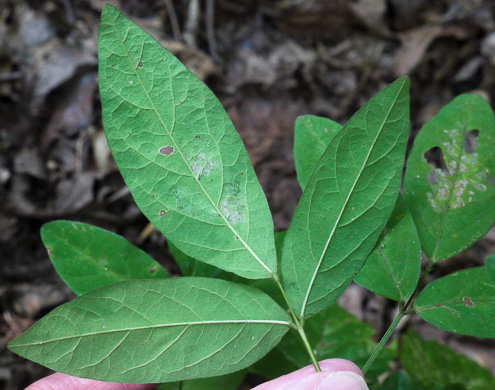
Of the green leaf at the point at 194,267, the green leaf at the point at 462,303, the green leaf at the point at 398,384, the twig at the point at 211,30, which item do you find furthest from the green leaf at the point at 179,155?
the twig at the point at 211,30

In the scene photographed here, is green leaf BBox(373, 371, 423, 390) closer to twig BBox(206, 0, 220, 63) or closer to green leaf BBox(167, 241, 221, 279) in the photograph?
green leaf BBox(167, 241, 221, 279)

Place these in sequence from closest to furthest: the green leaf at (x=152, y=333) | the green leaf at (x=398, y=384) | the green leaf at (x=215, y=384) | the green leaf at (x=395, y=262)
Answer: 1. the green leaf at (x=152, y=333)
2. the green leaf at (x=395, y=262)
3. the green leaf at (x=215, y=384)
4. the green leaf at (x=398, y=384)

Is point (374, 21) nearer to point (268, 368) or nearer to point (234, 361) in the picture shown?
point (268, 368)

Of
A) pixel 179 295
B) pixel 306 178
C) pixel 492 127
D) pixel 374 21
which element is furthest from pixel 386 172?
pixel 374 21

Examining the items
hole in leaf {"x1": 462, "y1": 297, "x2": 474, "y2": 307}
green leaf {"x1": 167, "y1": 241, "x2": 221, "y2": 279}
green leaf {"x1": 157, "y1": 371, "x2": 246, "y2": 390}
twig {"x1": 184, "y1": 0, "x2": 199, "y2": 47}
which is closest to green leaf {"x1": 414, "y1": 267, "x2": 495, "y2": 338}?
hole in leaf {"x1": 462, "y1": 297, "x2": 474, "y2": 307}

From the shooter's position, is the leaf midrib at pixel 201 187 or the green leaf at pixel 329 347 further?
the green leaf at pixel 329 347

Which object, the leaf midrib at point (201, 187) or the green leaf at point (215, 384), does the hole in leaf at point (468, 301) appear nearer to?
the leaf midrib at point (201, 187)
